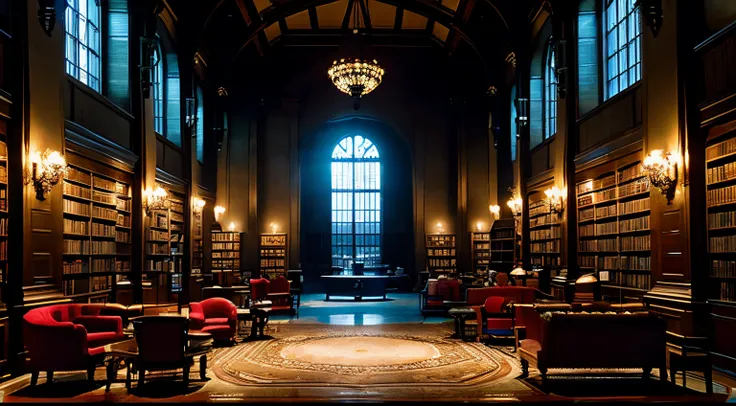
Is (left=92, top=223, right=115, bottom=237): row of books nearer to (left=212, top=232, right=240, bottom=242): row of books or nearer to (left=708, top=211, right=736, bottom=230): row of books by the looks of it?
(left=212, top=232, right=240, bottom=242): row of books

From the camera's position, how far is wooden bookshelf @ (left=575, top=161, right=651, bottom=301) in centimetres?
929

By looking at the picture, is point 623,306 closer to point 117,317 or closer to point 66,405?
point 117,317

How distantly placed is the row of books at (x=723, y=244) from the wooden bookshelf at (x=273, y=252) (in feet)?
46.4

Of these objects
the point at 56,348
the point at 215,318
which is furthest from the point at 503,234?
the point at 56,348

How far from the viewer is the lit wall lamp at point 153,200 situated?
11695 mm

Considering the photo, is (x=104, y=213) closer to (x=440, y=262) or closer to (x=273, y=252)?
(x=273, y=252)

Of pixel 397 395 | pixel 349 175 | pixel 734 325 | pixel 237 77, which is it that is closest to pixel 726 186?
pixel 734 325

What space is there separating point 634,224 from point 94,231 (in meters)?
7.98

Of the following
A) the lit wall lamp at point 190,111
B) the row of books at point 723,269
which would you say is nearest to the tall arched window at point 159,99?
the lit wall lamp at point 190,111

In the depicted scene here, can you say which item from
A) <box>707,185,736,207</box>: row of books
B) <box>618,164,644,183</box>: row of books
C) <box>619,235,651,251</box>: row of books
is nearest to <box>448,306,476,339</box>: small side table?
<box>619,235,651,251</box>: row of books

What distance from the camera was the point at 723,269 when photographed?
711cm

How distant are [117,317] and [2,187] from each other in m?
1.94

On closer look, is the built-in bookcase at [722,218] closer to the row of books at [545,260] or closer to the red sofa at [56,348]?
the row of books at [545,260]

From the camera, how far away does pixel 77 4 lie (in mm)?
10070
